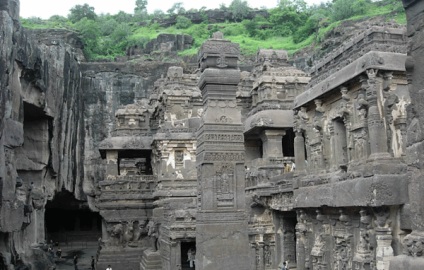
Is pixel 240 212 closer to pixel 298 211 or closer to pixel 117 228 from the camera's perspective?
pixel 298 211

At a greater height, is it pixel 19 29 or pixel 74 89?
pixel 74 89

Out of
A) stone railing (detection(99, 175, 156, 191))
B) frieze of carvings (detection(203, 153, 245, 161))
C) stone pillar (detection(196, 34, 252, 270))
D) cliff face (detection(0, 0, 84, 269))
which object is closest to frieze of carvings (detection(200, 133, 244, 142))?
→ stone pillar (detection(196, 34, 252, 270))

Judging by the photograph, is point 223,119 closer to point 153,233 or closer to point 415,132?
point 415,132

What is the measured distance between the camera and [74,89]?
2959 cm

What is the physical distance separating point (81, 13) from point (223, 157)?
55.7m

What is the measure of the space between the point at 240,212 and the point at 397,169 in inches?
158

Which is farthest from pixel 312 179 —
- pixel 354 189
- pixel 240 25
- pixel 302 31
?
pixel 240 25

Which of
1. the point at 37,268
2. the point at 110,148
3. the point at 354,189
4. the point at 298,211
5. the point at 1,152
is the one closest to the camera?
the point at 1,152

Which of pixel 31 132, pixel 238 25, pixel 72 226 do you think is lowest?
pixel 72 226

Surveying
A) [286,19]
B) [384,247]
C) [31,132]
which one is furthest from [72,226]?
[286,19]

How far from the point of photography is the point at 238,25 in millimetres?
57594

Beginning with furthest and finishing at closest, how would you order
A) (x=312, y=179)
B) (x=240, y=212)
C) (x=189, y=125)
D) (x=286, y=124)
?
1. (x=189, y=125)
2. (x=286, y=124)
3. (x=312, y=179)
4. (x=240, y=212)

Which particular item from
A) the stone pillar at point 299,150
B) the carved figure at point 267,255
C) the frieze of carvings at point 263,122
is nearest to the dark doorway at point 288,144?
the frieze of carvings at point 263,122

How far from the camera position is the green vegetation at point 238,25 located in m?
45.8
